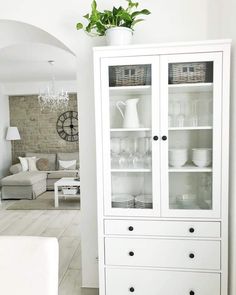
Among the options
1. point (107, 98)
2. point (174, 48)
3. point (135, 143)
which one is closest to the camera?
point (174, 48)

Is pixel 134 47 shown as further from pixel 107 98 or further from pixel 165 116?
pixel 165 116

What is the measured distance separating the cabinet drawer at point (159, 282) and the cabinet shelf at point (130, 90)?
127 cm

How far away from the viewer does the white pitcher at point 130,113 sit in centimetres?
192

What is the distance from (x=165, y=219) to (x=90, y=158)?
811mm

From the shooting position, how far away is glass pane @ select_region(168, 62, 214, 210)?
1.79 metres

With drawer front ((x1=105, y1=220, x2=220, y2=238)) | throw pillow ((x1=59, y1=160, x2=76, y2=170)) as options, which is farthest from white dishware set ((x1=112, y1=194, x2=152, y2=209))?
throw pillow ((x1=59, y1=160, x2=76, y2=170))

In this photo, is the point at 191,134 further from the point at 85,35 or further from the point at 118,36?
the point at 85,35

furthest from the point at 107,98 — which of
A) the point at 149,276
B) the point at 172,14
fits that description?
the point at 149,276

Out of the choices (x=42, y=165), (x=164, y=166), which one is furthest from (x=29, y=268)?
(x=42, y=165)

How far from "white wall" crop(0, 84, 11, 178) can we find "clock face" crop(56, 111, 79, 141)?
1405 millimetres

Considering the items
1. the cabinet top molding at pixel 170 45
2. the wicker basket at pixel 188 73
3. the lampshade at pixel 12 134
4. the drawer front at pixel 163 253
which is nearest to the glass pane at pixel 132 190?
the drawer front at pixel 163 253

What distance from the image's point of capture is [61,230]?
13.0ft

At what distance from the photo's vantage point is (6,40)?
252cm

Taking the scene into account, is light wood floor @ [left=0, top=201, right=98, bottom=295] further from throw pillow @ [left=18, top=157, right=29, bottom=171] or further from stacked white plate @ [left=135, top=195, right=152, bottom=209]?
throw pillow @ [left=18, top=157, right=29, bottom=171]
